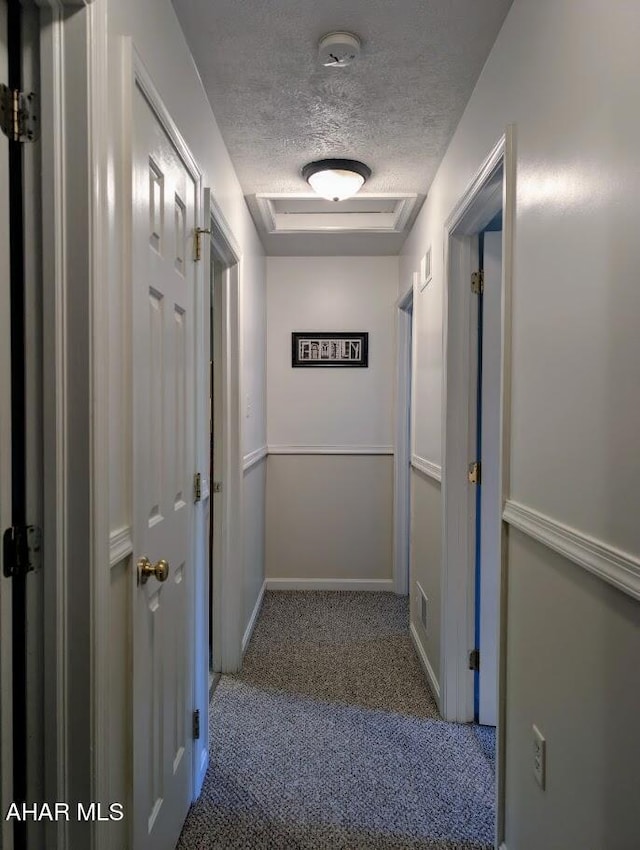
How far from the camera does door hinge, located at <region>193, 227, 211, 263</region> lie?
1698mm

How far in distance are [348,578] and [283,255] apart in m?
2.43

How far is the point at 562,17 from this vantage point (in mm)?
1162

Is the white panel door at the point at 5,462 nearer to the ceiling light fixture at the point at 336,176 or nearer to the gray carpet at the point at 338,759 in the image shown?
the gray carpet at the point at 338,759

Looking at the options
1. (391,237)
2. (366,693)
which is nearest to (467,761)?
(366,693)

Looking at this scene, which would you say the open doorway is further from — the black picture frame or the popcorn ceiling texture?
the black picture frame

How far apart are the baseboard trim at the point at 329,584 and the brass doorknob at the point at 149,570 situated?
2.72 metres

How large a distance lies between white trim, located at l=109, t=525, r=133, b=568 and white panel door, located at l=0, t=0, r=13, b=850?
20 cm

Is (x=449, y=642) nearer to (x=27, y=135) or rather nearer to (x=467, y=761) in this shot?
(x=467, y=761)

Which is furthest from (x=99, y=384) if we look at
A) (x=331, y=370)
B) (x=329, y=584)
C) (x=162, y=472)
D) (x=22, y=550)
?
(x=329, y=584)

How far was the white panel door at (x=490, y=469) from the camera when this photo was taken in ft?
7.04

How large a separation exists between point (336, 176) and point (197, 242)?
1061 mm

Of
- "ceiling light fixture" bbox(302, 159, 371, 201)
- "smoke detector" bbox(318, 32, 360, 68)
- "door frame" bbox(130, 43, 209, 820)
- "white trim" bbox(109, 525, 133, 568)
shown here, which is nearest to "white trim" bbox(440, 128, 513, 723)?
"ceiling light fixture" bbox(302, 159, 371, 201)

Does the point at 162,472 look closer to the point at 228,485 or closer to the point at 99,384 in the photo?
the point at 99,384
